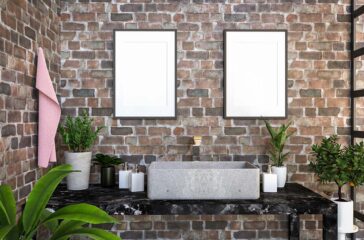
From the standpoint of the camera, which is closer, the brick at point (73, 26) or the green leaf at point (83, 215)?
the green leaf at point (83, 215)

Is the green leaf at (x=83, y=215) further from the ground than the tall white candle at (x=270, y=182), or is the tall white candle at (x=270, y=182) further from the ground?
the green leaf at (x=83, y=215)

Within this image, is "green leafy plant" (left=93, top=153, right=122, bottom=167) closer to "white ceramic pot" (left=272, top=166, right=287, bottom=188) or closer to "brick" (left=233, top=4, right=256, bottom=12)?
"white ceramic pot" (left=272, top=166, right=287, bottom=188)

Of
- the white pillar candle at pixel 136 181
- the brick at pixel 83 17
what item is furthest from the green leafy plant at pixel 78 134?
the brick at pixel 83 17

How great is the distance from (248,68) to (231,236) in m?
1.32

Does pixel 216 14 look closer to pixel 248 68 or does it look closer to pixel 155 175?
pixel 248 68

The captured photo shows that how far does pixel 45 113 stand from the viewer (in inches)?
84.0

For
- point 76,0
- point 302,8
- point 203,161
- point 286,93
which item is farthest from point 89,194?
point 302,8

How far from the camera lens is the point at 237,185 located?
204 cm

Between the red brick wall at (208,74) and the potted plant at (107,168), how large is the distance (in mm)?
192

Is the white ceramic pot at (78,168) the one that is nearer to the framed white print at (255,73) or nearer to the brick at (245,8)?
the framed white print at (255,73)

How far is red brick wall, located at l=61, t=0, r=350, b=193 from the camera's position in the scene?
258 centimetres

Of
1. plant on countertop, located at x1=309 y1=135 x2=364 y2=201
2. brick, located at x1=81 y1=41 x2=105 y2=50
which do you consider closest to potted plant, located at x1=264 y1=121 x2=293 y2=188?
plant on countertop, located at x1=309 y1=135 x2=364 y2=201

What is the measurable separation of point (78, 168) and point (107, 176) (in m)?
0.22

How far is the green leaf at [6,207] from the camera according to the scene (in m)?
1.24
